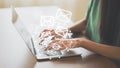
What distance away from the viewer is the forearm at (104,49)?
3.18 ft

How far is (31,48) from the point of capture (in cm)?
99

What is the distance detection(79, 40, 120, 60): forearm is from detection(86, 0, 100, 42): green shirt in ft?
0.25

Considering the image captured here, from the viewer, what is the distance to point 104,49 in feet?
3.22

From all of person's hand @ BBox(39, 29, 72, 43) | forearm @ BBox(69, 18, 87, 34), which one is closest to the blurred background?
forearm @ BBox(69, 18, 87, 34)

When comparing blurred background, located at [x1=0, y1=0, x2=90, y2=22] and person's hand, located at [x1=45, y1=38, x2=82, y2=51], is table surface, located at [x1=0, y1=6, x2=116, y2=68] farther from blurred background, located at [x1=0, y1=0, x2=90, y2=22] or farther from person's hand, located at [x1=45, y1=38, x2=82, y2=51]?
blurred background, located at [x1=0, y1=0, x2=90, y2=22]

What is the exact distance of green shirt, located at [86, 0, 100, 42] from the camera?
3.52ft

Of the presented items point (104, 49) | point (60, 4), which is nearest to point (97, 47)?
point (104, 49)

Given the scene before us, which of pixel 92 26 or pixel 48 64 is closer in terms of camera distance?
pixel 48 64

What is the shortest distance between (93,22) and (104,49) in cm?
19

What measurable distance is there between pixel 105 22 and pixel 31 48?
355mm

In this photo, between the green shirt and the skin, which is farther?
the green shirt

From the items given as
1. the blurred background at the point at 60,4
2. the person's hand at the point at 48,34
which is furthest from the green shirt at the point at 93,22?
the blurred background at the point at 60,4

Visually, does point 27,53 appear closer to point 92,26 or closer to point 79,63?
point 79,63

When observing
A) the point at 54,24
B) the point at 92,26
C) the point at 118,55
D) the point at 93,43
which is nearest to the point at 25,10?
the point at 54,24
